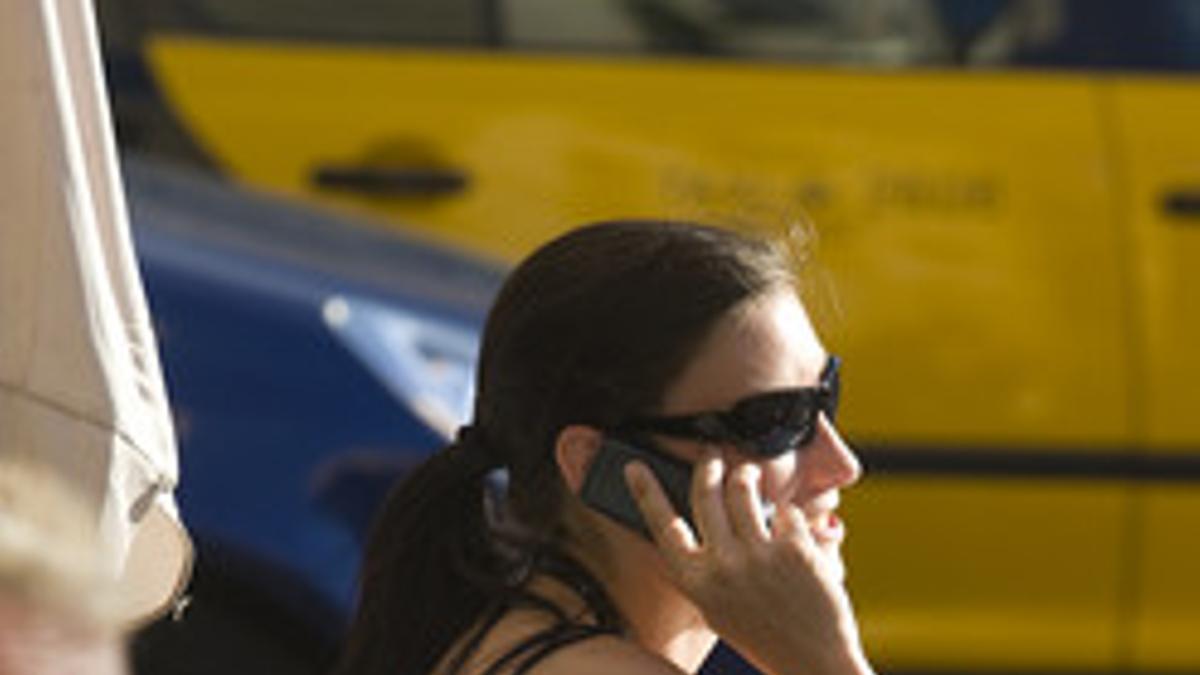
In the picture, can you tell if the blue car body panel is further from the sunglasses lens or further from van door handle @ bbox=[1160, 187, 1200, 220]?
van door handle @ bbox=[1160, 187, 1200, 220]

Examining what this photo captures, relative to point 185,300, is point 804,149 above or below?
below

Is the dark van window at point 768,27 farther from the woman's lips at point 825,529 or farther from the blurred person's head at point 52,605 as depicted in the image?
the blurred person's head at point 52,605

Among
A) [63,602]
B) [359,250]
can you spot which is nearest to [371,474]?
[359,250]

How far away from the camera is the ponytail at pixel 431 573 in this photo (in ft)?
9.27

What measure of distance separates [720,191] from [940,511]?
0.61 metres

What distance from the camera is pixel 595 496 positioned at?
2.78 meters

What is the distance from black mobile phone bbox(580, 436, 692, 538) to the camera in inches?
109

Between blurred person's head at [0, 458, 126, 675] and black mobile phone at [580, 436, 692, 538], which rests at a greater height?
blurred person's head at [0, 458, 126, 675]

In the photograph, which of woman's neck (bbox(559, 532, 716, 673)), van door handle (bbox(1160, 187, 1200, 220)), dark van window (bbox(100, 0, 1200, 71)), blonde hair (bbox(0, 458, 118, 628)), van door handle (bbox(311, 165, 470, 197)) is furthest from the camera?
van door handle (bbox(1160, 187, 1200, 220))

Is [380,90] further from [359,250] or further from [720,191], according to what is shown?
[359,250]

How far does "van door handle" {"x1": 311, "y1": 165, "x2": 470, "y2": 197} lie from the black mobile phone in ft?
9.47

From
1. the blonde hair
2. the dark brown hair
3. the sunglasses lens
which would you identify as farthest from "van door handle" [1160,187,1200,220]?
the blonde hair

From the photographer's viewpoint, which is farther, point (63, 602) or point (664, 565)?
point (664, 565)

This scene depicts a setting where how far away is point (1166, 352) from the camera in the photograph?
5.88 meters
